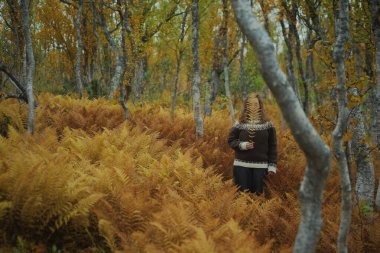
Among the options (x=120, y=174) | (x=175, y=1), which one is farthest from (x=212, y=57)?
(x=120, y=174)

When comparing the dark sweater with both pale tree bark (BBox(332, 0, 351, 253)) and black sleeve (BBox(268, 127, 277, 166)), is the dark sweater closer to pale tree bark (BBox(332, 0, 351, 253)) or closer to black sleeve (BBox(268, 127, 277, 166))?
black sleeve (BBox(268, 127, 277, 166))

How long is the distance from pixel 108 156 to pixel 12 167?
1.88 meters

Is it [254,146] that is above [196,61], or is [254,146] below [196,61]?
below

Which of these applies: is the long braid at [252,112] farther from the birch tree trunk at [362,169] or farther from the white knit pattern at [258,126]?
the birch tree trunk at [362,169]

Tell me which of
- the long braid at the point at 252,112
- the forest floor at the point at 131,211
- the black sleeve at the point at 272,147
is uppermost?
the long braid at the point at 252,112

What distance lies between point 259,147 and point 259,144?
49mm

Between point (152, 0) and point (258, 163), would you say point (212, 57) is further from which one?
point (258, 163)

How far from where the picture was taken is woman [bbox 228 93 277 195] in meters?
5.13

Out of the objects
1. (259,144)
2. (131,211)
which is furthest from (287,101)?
(259,144)

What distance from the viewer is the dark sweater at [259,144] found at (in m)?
5.12

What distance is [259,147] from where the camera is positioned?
512 centimetres

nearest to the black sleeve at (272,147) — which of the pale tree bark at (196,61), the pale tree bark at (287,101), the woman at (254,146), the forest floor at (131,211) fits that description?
the woman at (254,146)

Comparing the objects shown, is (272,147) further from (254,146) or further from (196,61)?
(196,61)

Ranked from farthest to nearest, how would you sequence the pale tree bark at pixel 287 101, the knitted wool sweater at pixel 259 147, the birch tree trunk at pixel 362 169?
1. the knitted wool sweater at pixel 259 147
2. the birch tree trunk at pixel 362 169
3. the pale tree bark at pixel 287 101
